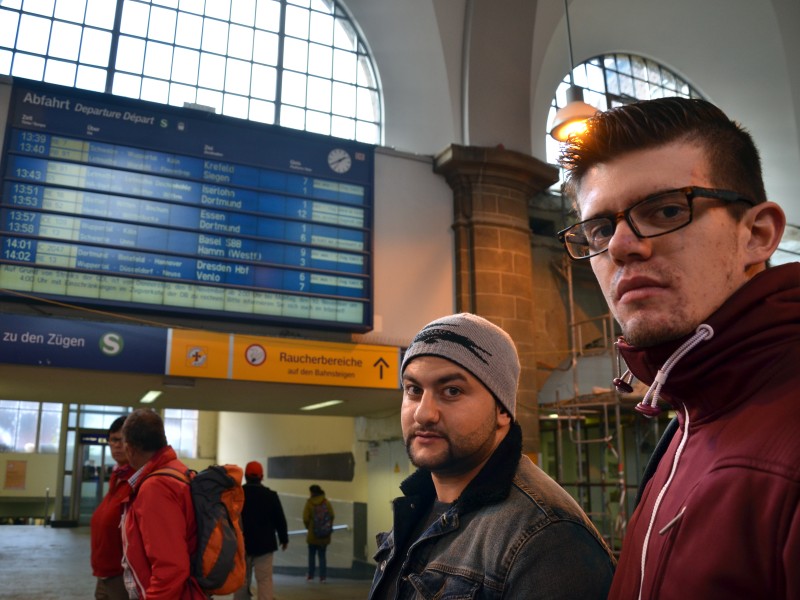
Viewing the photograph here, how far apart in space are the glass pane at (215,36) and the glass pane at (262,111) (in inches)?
36.4

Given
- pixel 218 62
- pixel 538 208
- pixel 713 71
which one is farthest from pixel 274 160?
pixel 713 71

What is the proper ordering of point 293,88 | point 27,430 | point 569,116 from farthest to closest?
point 27,430 < point 293,88 < point 569,116

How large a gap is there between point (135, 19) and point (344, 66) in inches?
124

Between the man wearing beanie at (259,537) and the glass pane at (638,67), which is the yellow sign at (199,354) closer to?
the man wearing beanie at (259,537)

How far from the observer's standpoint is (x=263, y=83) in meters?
10.6

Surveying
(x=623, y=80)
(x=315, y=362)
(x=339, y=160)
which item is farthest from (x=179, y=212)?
(x=623, y=80)

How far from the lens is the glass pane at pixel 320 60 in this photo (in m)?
11.0

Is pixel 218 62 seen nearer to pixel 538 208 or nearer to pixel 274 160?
pixel 274 160

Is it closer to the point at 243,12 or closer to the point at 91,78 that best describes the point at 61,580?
the point at 91,78

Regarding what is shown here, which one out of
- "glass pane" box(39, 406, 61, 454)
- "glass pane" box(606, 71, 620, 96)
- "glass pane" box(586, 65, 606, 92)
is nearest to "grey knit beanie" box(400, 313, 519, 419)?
"glass pane" box(586, 65, 606, 92)

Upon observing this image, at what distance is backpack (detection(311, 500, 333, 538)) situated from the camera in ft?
34.7

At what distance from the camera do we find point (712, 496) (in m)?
0.92

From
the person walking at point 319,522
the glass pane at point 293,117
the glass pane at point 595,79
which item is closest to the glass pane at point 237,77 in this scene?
the glass pane at point 293,117

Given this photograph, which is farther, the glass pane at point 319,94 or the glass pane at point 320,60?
the glass pane at point 320,60
